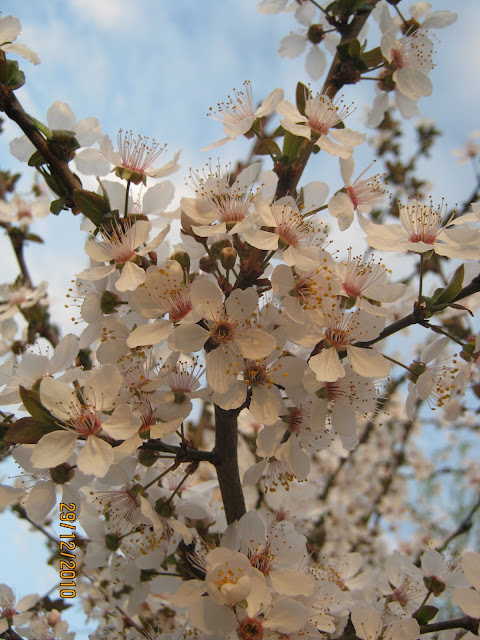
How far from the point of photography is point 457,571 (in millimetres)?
1666

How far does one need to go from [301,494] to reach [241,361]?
0.90m

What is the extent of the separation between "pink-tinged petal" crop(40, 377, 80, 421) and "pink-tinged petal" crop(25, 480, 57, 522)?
251 millimetres

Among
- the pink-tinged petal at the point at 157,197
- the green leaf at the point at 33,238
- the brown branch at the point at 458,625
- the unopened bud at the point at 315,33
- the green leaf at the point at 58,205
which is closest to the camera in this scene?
the brown branch at the point at 458,625

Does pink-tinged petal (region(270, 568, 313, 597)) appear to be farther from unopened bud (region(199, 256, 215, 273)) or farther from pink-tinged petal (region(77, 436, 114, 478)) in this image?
unopened bud (region(199, 256, 215, 273))

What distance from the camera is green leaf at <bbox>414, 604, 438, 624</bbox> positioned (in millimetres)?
1439

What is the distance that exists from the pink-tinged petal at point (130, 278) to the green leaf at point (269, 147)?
21.8 inches

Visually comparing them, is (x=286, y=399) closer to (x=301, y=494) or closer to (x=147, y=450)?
(x=147, y=450)

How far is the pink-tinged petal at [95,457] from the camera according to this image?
1.11 meters

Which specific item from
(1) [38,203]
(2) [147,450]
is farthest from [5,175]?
(2) [147,450]

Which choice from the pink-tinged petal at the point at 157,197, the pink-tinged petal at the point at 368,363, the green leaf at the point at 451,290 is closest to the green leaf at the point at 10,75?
the pink-tinged petal at the point at 157,197

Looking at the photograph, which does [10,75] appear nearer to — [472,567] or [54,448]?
[54,448]

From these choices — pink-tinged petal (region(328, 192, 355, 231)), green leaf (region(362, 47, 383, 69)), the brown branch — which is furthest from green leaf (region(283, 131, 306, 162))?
the brown branch

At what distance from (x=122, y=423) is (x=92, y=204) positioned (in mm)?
599
